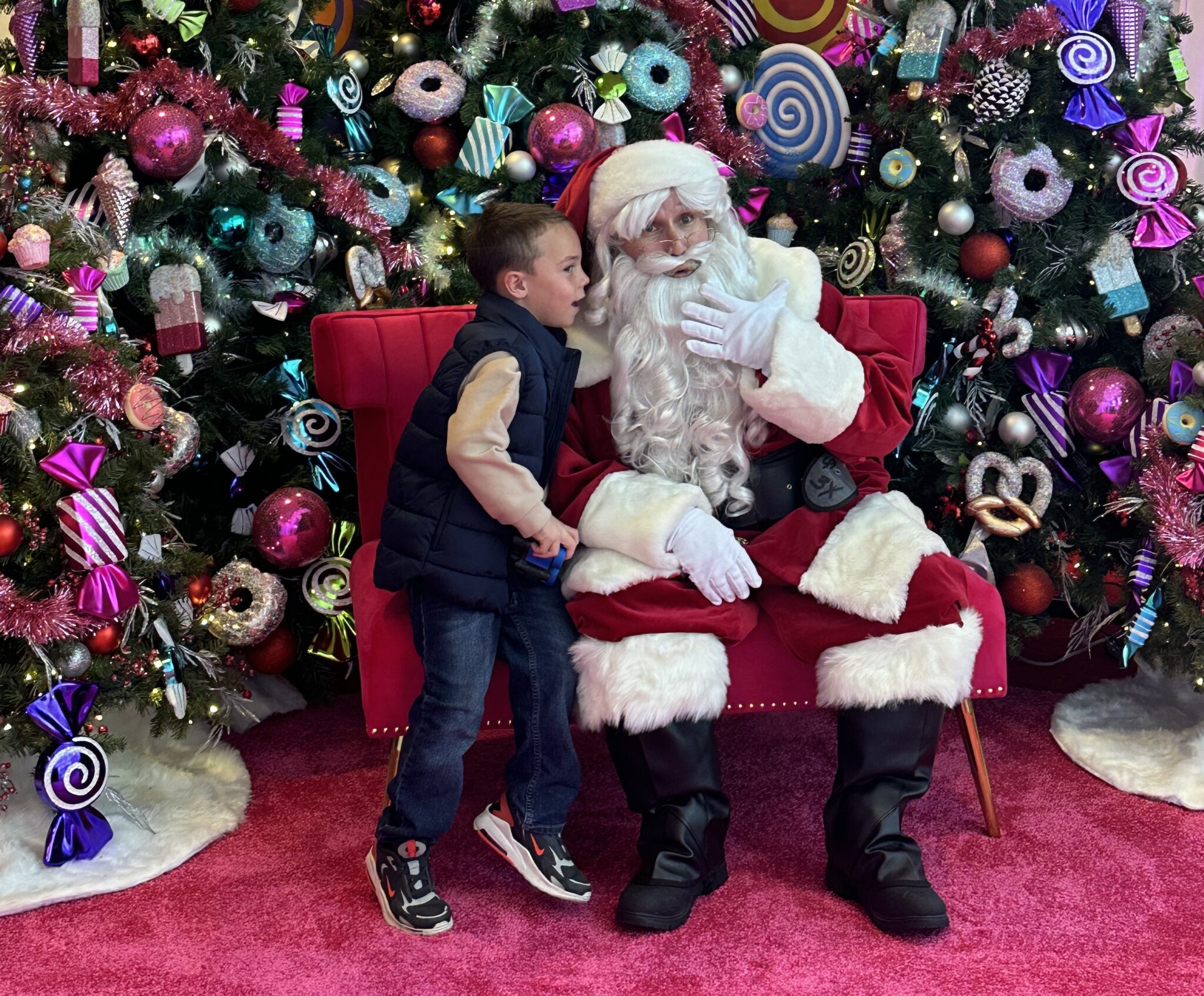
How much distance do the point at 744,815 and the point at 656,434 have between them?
87 centimetres

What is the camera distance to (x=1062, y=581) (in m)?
3.13

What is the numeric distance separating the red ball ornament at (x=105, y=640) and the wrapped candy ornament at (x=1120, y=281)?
240cm

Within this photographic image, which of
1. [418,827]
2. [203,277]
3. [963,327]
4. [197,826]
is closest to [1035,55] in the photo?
[963,327]

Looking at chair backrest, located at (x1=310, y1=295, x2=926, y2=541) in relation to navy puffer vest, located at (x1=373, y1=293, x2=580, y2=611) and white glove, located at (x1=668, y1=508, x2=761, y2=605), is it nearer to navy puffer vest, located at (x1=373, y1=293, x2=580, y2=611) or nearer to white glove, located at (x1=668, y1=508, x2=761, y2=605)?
navy puffer vest, located at (x1=373, y1=293, x2=580, y2=611)

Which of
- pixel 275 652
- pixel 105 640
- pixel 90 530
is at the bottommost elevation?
pixel 275 652

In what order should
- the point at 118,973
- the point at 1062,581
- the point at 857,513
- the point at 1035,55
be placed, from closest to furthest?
the point at 118,973 → the point at 857,513 → the point at 1035,55 → the point at 1062,581

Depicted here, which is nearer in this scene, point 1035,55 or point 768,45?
point 1035,55

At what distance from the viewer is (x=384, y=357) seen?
266 cm

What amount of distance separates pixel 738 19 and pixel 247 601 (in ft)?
7.29

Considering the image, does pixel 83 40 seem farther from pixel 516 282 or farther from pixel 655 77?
pixel 655 77

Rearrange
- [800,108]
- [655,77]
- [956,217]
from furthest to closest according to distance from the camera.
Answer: [800,108]
[655,77]
[956,217]

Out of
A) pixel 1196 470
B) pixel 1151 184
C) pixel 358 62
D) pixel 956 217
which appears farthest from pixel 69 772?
pixel 1151 184

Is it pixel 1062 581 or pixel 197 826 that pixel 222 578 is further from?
pixel 1062 581

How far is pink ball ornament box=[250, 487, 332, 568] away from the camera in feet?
10.0
